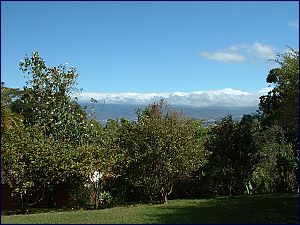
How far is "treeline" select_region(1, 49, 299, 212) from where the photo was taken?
15.8m

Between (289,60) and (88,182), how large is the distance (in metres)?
9.31

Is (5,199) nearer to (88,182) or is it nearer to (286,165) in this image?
(88,182)

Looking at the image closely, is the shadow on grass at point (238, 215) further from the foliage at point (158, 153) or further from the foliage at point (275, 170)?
the foliage at point (275, 170)

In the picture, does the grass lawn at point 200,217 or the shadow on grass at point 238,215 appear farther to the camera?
the grass lawn at point 200,217

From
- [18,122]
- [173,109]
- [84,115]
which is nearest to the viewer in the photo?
[18,122]

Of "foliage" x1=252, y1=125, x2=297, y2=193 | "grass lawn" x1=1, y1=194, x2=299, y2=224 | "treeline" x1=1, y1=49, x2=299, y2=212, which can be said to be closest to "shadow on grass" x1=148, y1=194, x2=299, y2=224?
"grass lawn" x1=1, y1=194, x2=299, y2=224

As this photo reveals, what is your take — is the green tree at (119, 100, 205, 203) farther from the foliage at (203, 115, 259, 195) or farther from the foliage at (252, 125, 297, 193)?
the foliage at (252, 125, 297, 193)

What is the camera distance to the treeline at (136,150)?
51.7 feet

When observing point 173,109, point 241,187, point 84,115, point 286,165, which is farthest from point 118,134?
point 286,165

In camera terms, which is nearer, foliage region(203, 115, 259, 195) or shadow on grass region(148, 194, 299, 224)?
shadow on grass region(148, 194, 299, 224)

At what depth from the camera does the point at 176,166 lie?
17.7m

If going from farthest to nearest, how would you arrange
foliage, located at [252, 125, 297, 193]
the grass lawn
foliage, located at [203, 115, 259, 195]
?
foliage, located at [252, 125, 297, 193]
foliage, located at [203, 115, 259, 195]
the grass lawn

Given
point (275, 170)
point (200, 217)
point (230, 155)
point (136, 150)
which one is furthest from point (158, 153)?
point (275, 170)

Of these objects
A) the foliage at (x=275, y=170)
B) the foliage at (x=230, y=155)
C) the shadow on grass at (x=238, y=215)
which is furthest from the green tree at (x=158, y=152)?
the foliage at (x=275, y=170)
